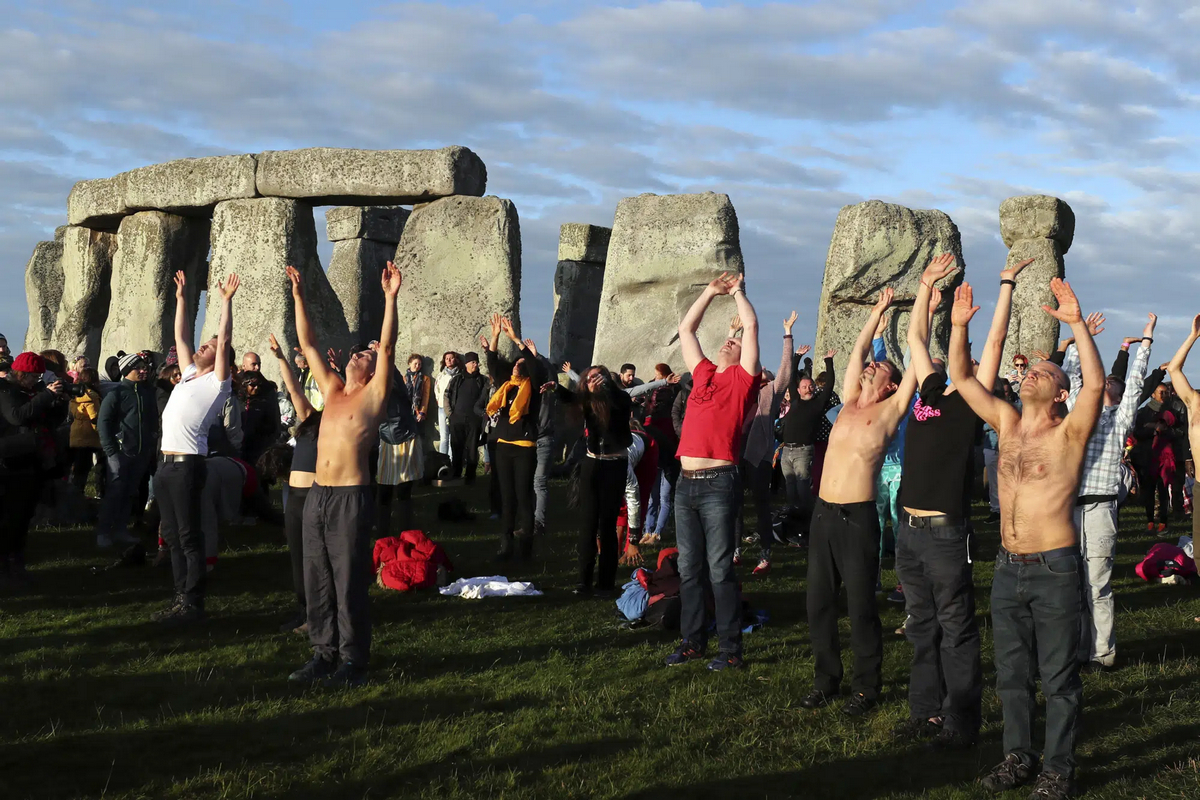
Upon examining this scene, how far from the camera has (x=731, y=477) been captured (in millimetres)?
7078

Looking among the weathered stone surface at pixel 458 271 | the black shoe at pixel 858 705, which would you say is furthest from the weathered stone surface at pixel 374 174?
the black shoe at pixel 858 705

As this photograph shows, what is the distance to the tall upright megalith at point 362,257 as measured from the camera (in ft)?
77.5

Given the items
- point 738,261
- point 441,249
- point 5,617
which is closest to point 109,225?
point 441,249

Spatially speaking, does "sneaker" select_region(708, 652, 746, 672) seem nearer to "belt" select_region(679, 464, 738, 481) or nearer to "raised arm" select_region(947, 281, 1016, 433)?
"belt" select_region(679, 464, 738, 481)

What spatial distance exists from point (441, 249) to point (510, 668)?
11.0m

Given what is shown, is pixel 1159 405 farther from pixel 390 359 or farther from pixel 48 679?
pixel 48 679

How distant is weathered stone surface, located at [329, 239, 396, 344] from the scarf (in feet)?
43.2

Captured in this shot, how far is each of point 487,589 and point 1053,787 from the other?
4833 mm

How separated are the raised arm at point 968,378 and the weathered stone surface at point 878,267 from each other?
41.1 ft

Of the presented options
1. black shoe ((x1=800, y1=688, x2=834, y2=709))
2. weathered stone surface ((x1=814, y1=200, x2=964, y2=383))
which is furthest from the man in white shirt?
weathered stone surface ((x1=814, y1=200, x2=964, y2=383))

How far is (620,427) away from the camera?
923cm

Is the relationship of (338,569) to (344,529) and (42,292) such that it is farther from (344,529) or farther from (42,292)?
(42,292)

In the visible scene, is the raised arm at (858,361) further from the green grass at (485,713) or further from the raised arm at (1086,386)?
the raised arm at (1086,386)

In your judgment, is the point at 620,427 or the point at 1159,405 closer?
the point at 620,427
